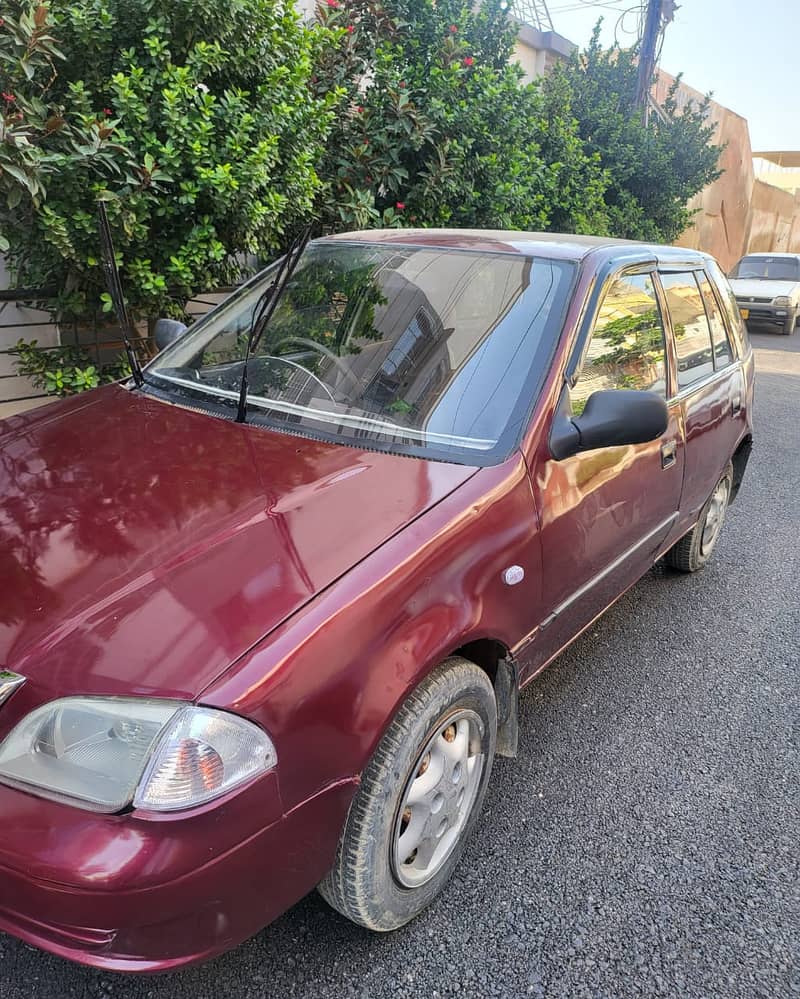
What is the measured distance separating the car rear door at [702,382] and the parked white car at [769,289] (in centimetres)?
1241

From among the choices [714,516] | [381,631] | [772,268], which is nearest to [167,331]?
[381,631]

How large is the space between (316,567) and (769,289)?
1704cm

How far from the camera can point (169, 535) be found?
1833 millimetres

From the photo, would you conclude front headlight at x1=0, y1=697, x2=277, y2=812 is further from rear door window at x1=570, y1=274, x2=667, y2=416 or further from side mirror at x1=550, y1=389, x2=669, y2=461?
rear door window at x1=570, y1=274, x2=667, y2=416

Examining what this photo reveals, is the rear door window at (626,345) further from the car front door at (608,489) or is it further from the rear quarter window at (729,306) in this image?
the rear quarter window at (729,306)

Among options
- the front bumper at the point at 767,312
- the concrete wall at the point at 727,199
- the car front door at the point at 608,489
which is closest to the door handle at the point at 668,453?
the car front door at the point at 608,489

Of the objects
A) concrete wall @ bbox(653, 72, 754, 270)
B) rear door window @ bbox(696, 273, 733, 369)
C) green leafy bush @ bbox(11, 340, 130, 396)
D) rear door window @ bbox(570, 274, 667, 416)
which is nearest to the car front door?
rear door window @ bbox(570, 274, 667, 416)

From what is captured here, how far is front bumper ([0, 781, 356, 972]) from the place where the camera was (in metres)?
1.39

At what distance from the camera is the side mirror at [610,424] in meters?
2.25

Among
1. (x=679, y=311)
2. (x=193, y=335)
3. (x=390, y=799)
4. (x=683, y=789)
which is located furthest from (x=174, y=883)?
(x=679, y=311)

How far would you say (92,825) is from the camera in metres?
1.42

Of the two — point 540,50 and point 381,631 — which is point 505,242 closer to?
point 381,631

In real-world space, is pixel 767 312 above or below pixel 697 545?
below

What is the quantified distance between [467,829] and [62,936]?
1.14 metres
